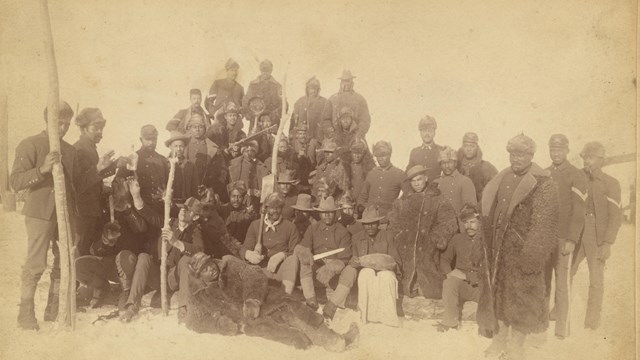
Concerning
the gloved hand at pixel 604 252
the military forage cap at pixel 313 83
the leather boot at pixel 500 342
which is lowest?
the leather boot at pixel 500 342

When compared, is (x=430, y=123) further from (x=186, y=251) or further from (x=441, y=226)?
(x=186, y=251)

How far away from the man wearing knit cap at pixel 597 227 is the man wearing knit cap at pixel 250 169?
11.6 feet

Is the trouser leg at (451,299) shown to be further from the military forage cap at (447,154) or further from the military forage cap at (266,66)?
the military forage cap at (266,66)

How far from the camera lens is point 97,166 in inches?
285

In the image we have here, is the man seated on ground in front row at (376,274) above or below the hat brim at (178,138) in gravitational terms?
below

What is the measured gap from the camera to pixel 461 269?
683 cm

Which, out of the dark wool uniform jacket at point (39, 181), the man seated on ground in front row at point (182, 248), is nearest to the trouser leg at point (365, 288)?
the man seated on ground in front row at point (182, 248)

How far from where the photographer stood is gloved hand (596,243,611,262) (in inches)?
273

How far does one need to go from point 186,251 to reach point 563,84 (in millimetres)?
4420

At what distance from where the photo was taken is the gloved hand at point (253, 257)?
7035 mm

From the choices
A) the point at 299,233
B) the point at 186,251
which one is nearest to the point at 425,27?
the point at 299,233

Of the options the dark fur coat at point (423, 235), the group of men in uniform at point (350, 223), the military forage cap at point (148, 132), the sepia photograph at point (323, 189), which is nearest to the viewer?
the group of men in uniform at point (350, 223)

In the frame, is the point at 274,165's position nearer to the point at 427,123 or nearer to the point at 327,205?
the point at 327,205

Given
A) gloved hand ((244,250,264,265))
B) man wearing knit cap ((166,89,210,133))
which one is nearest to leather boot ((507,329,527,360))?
gloved hand ((244,250,264,265))
